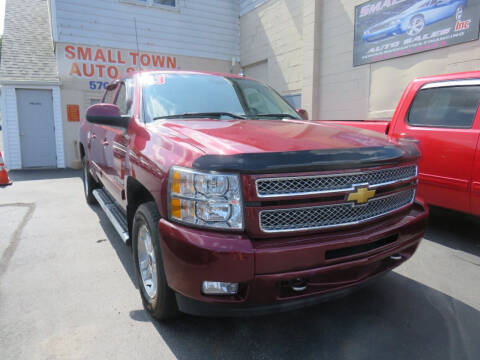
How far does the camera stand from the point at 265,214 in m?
1.84

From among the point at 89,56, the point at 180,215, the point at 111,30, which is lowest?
the point at 180,215

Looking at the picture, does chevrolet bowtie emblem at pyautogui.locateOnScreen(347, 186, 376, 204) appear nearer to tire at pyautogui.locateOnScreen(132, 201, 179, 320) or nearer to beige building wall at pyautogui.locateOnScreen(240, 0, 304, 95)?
tire at pyautogui.locateOnScreen(132, 201, 179, 320)

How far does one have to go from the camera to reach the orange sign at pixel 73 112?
10805mm

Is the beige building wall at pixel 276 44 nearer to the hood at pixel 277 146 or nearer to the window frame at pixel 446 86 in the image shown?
the window frame at pixel 446 86

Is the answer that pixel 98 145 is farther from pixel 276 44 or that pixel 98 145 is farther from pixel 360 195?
pixel 276 44

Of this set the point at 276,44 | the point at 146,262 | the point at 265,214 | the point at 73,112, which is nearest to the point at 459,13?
the point at 276,44

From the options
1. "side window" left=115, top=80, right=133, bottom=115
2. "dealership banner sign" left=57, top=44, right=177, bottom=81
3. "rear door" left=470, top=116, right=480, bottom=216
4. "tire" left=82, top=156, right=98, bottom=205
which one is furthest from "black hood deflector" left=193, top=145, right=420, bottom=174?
"dealership banner sign" left=57, top=44, right=177, bottom=81

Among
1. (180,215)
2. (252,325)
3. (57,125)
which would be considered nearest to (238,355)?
(252,325)

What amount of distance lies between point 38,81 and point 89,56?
5.40ft

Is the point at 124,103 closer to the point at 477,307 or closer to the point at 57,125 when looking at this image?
the point at 477,307

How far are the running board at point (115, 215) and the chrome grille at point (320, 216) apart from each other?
4.66 ft

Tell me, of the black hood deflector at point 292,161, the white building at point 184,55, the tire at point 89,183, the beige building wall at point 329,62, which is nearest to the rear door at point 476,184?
the black hood deflector at point 292,161

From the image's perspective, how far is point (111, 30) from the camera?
36.1 ft

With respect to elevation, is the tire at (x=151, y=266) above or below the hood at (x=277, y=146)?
below
